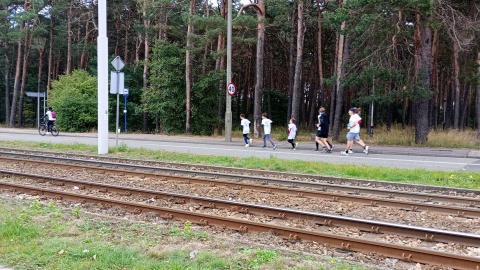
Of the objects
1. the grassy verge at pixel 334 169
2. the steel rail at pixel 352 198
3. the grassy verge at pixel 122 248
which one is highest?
the grassy verge at pixel 334 169

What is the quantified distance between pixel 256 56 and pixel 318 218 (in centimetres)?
2831

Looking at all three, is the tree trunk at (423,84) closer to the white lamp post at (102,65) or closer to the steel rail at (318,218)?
the white lamp post at (102,65)

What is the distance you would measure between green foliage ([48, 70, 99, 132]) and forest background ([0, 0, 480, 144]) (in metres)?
0.09

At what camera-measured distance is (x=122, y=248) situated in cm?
551

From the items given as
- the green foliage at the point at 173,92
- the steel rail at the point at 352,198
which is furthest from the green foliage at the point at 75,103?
the steel rail at the point at 352,198

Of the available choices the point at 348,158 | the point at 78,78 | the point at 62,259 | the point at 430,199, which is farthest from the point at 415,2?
the point at 78,78

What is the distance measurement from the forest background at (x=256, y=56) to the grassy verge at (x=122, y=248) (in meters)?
16.6

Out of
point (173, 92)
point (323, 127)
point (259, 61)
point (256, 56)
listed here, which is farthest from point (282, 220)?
point (256, 56)

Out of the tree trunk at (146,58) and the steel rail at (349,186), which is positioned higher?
the tree trunk at (146,58)

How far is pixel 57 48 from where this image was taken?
52.5 metres

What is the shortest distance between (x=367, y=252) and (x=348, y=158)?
1116 cm

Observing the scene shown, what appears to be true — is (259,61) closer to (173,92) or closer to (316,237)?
(173,92)

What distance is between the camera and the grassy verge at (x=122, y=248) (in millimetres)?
5043

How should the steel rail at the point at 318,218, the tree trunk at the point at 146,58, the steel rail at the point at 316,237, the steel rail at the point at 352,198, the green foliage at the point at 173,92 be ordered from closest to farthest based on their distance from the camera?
1. the steel rail at the point at 316,237
2. the steel rail at the point at 318,218
3. the steel rail at the point at 352,198
4. the green foliage at the point at 173,92
5. the tree trunk at the point at 146,58
